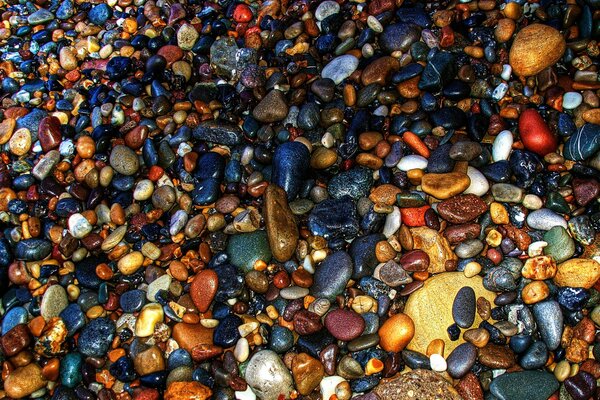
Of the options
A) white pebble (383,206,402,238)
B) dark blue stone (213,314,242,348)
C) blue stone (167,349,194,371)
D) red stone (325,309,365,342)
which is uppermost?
white pebble (383,206,402,238)

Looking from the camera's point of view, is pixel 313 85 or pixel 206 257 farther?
pixel 313 85

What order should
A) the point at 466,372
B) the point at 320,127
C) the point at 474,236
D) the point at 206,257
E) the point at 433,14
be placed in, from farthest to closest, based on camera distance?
the point at 433,14 < the point at 320,127 < the point at 206,257 < the point at 474,236 < the point at 466,372

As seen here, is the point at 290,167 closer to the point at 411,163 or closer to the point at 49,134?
the point at 411,163

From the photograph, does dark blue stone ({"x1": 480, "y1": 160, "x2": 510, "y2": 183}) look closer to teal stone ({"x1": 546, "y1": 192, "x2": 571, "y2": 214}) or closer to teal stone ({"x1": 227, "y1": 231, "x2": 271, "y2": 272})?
teal stone ({"x1": 546, "y1": 192, "x2": 571, "y2": 214})

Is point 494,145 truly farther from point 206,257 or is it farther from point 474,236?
point 206,257

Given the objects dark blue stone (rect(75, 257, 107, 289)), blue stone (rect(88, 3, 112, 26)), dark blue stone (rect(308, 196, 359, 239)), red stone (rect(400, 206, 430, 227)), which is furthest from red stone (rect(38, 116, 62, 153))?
red stone (rect(400, 206, 430, 227))

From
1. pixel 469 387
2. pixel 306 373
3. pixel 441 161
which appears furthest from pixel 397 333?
pixel 441 161

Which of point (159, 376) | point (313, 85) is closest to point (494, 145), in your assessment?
point (313, 85)
